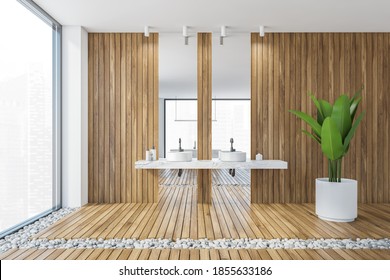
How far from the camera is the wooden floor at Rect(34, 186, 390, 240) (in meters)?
2.75

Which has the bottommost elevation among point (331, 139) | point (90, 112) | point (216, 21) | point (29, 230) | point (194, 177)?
point (29, 230)

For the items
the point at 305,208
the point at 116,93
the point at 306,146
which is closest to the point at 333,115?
the point at 306,146

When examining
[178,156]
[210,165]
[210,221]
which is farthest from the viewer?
[178,156]

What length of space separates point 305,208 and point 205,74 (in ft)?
7.48

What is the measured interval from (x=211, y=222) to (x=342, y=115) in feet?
6.12

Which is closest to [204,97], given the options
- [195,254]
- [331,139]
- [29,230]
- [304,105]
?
[304,105]

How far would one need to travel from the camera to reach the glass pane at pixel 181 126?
4082 mm

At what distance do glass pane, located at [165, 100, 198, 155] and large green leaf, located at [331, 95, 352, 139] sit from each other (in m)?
1.81

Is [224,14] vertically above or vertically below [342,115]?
above

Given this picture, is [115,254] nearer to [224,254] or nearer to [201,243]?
[201,243]

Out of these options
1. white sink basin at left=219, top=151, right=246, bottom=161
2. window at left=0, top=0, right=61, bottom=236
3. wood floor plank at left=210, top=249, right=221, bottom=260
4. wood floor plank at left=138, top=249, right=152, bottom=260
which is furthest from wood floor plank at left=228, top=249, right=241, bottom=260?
window at left=0, top=0, right=61, bottom=236

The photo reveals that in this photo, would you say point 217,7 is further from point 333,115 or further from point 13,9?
point 13,9

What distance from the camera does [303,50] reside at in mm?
4125

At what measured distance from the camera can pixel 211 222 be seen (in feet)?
10.3
